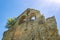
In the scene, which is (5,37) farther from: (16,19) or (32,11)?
(32,11)

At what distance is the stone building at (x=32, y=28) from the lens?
22062 mm

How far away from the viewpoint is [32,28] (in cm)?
2389

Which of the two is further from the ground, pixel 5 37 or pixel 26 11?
pixel 26 11

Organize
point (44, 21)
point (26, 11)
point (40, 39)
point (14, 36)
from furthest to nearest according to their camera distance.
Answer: point (26, 11) → point (14, 36) → point (44, 21) → point (40, 39)

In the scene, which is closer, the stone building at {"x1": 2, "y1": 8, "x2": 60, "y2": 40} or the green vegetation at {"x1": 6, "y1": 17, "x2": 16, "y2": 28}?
the stone building at {"x1": 2, "y1": 8, "x2": 60, "y2": 40}

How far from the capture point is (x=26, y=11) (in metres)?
27.5

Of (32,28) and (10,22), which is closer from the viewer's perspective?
(32,28)

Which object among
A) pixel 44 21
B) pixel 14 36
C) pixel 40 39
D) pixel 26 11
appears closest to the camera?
pixel 40 39

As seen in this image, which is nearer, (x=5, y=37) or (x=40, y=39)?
(x=40, y=39)

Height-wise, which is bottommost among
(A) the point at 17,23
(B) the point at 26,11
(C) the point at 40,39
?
(C) the point at 40,39

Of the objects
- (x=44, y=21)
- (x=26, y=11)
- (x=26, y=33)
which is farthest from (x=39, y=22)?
(x=26, y=11)

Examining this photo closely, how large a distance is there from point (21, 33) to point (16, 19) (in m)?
3.61

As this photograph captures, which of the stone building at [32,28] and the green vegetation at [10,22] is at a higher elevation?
the green vegetation at [10,22]

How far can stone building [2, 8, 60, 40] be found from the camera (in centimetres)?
2206
